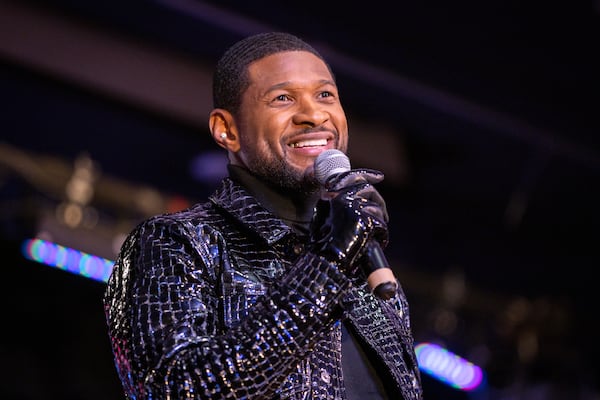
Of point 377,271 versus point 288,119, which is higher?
point 288,119

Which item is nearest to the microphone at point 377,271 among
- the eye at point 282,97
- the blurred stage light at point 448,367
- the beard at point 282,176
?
the beard at point 282,176

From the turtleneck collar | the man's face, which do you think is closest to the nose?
the man's face

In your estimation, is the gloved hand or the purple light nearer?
the gloved hand

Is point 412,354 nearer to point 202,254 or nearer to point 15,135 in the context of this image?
point 202,254

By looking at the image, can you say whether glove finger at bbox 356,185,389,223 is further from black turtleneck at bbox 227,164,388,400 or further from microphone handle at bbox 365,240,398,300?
black turtleneck at bbox 227,164,388,400

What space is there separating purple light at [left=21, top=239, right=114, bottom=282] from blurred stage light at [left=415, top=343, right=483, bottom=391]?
6.70 feet

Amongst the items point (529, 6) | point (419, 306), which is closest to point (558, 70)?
point (529, 6)

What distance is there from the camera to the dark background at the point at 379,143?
4586 mm

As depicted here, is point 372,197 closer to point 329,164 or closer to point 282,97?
point 329,164

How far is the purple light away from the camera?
15.5 ft

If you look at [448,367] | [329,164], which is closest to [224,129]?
[329,164]

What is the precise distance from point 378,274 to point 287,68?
62 cm

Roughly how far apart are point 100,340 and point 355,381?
380 centimetres

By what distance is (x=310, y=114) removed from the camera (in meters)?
1.85
